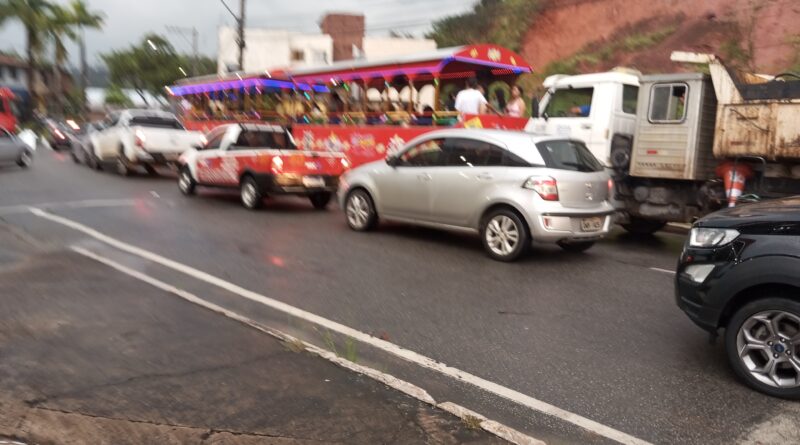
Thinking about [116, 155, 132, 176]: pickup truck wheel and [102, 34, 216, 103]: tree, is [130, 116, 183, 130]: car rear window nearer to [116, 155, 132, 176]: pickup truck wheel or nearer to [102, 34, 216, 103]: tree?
[116, 155, 132, 176]: pickup truck wheel

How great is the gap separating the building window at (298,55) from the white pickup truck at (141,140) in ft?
111

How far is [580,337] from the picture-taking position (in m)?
5.20

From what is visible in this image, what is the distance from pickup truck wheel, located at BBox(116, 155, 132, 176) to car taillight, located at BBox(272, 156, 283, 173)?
778cm

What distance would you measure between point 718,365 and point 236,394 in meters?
3.47

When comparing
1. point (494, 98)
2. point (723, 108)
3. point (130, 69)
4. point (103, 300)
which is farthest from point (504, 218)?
point (130, 69)

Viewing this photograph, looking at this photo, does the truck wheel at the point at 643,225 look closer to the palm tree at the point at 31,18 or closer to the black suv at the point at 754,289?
the black suv at the point at 754,289

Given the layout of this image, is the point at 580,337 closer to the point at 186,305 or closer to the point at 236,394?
the point at 236,394

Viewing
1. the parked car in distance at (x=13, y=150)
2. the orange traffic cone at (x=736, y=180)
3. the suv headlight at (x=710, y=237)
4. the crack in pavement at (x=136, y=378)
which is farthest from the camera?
the parked car in distance at (x=13, y=150)

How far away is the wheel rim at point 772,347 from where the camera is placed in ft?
13.4

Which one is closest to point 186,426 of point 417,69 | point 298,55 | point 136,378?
point 136,378

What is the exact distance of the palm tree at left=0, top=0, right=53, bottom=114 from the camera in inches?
1638

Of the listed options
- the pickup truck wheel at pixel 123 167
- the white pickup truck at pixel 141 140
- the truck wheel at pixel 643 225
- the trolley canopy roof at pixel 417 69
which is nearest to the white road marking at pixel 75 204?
the white pickup truck at pixel 141 140

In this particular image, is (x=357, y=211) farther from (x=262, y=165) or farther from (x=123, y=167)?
(x=123, y=167)

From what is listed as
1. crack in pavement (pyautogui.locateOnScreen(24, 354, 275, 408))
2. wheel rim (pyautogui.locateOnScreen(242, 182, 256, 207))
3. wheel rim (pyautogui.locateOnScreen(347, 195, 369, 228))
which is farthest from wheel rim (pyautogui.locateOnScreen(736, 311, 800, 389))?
wheel rim (pyautogui.locateOnScreen(242, 182, 256, 207))
